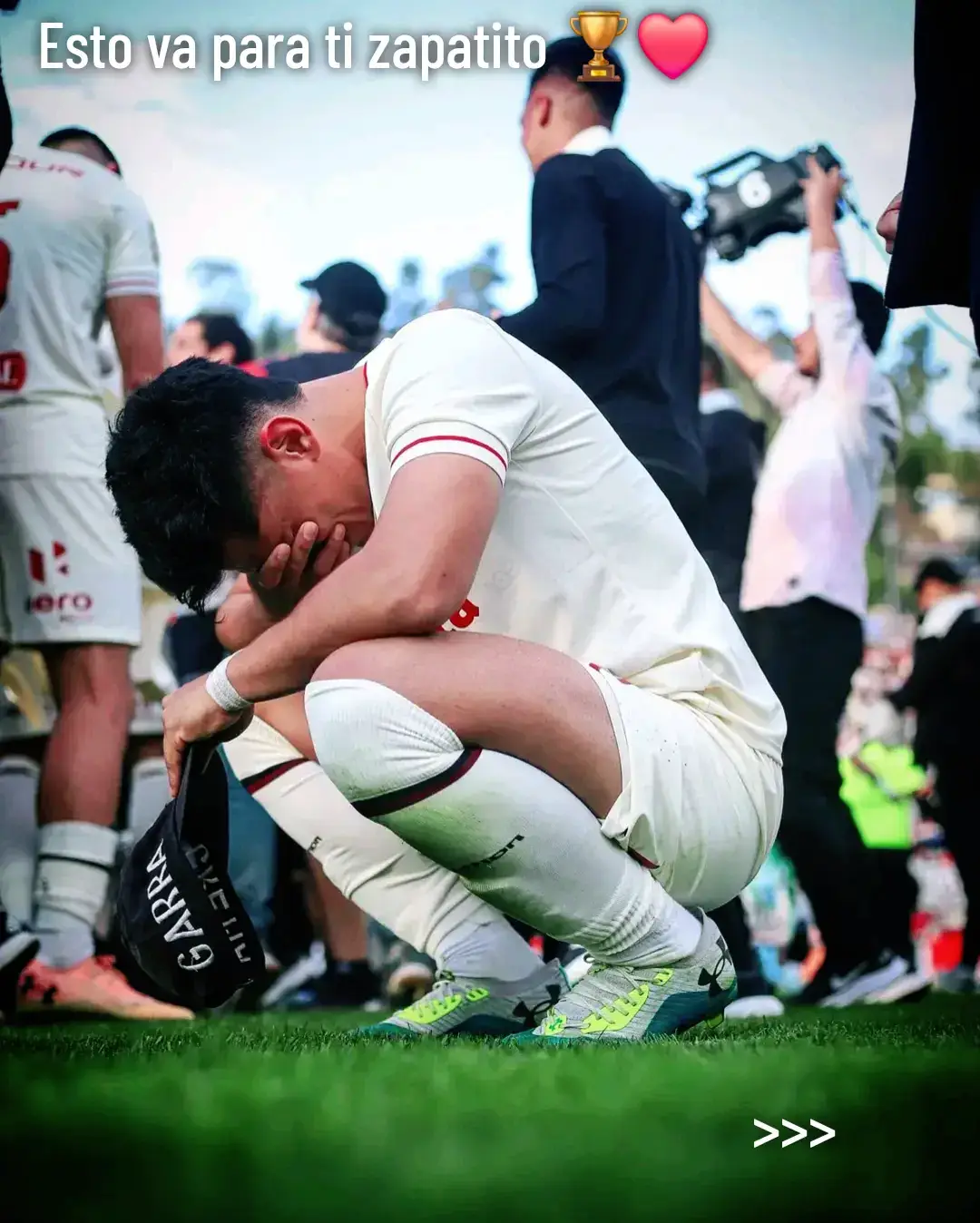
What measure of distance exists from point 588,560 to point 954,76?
29.2 inches

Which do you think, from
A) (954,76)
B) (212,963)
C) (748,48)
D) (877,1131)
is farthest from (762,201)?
(877,1131)

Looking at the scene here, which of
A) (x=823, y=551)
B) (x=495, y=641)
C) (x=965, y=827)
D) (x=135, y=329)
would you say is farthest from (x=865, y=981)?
(x=135, y=329)

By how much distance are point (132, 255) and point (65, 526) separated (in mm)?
604

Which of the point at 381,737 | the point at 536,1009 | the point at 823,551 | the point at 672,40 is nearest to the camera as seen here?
the point at 381,737

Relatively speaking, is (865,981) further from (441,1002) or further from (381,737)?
(381,737)

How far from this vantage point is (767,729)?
6.38 feet

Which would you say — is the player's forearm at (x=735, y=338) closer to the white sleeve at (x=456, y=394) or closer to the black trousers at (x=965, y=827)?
the black trousers at (x=965, y=827)

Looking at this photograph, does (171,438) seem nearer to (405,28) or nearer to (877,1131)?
(877,1131)

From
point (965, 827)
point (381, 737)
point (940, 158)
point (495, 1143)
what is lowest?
point (965, 827)

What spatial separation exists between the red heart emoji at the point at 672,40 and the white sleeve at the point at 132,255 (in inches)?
42.8

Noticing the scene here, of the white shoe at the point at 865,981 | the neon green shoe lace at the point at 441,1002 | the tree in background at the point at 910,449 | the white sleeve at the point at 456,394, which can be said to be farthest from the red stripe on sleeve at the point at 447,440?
the tree in background at the point at 910,449

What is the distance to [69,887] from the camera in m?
3.03

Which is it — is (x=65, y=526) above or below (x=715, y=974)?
above

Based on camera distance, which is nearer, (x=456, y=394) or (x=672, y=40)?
(x=456, y=394)
